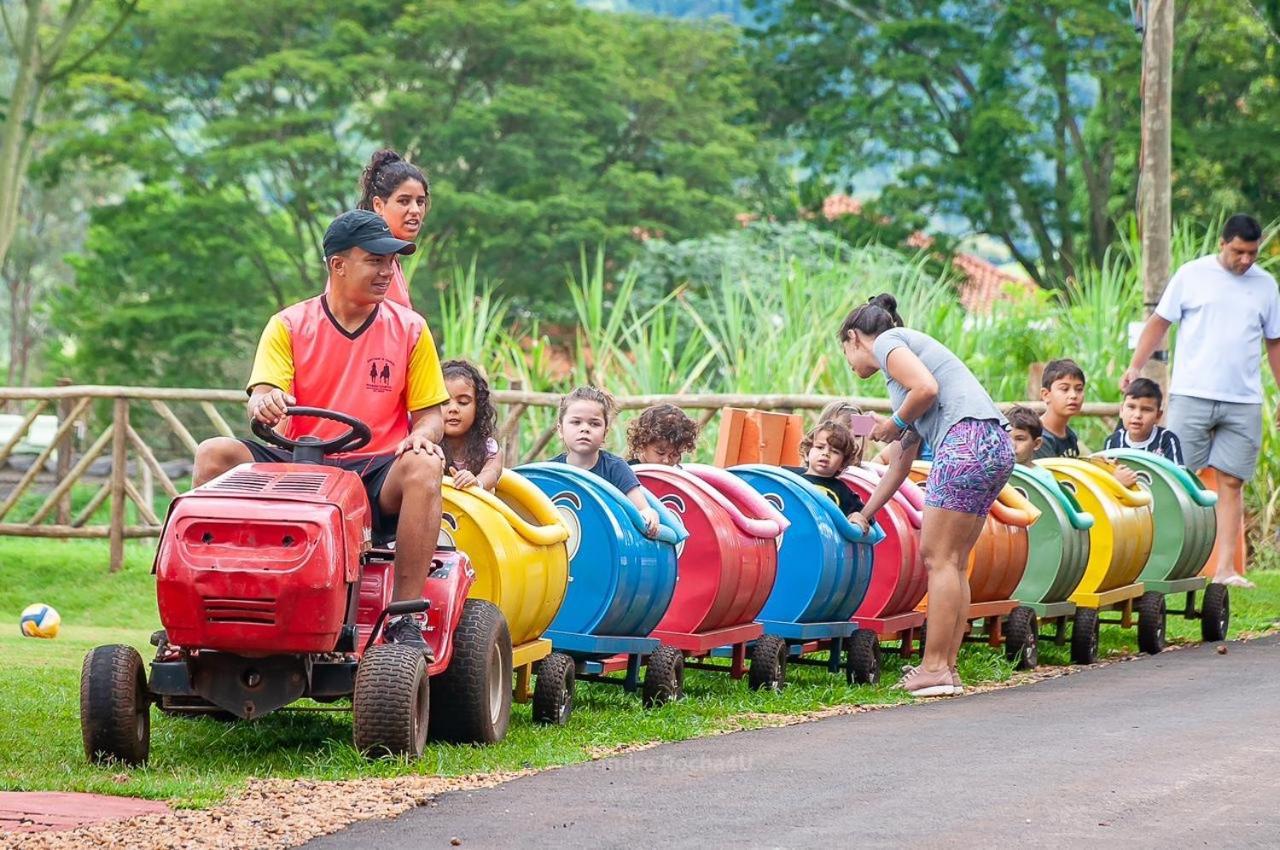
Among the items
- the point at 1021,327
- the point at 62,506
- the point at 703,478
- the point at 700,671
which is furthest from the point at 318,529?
the point at 1021,327

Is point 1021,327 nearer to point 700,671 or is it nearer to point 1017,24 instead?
point 700,671

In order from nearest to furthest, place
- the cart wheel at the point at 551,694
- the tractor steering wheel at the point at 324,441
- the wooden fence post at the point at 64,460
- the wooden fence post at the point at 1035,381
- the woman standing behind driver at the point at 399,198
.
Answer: the tractor steering wheel at the point at 324,441 → the cart wheel at the point at 551,694 → the woman standing behind driver at the point at 399,198 → the wooden fence post at the point at 1035,381 → the wooden fence post at the point at 64,460

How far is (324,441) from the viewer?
648 centimetres

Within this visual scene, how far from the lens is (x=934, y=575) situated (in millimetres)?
8688

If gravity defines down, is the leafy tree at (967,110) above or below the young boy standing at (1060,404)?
above

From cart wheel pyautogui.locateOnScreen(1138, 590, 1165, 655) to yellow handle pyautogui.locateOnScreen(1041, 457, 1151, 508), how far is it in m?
0.50

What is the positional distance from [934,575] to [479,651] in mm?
2661

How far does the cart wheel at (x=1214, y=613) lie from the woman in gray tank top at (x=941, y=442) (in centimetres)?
292

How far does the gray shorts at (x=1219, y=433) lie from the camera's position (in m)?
12.0

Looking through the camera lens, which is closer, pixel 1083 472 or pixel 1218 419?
pixel 1083 472

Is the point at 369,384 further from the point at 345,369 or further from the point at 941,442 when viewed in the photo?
the point at 941,442

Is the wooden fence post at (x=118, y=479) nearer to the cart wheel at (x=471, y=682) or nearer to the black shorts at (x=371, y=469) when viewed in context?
the black shorts at (x=371, y=469)

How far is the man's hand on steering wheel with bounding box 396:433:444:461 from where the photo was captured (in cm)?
646

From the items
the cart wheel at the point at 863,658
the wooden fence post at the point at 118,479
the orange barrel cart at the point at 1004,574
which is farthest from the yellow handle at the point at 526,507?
the wooden fence post at the point at 118,479
